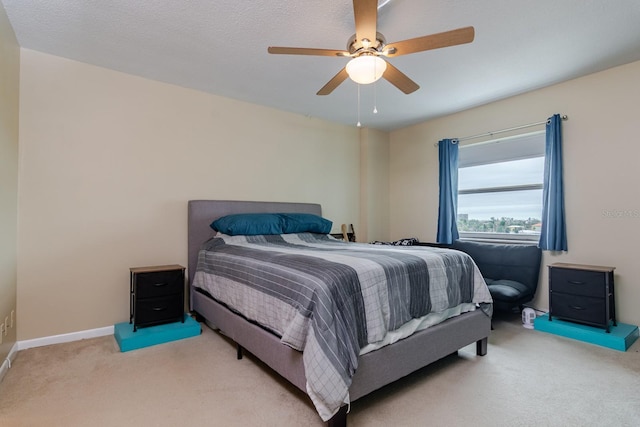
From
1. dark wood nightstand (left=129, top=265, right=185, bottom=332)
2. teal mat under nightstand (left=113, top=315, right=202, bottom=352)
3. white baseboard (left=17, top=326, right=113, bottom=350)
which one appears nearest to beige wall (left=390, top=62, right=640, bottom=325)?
teal mat under nightstand (left=113, top=315, right=202, bottom=352)

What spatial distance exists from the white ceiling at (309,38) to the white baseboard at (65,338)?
2.48 metres

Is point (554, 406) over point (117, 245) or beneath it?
beneath

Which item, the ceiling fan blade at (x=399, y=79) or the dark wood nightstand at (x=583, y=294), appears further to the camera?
the dark wood nightstand at (x=583, y=294)

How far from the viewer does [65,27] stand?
2371 mm

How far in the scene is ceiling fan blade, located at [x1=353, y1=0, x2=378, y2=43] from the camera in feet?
5.36

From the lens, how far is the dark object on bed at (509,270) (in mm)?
3158

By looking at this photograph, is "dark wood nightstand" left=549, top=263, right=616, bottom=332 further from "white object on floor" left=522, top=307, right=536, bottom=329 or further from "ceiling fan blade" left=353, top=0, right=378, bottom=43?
"ceiling fan blade" left=353, top=0, right=378, bottom=43

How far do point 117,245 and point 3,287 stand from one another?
0.88 meters

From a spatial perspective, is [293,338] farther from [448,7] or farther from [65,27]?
[65,27]

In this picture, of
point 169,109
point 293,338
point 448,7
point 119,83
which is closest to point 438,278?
point 293,338

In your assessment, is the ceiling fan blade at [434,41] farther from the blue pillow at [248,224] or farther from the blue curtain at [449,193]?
the blue curtain at [449,193]

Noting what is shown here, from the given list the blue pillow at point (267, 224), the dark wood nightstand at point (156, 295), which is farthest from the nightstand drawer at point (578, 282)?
the dark wood nightstand at point (156, 295)

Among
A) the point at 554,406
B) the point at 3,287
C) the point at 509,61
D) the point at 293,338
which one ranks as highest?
the point at 509,61

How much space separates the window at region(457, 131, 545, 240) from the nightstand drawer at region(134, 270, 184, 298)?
3.66 m
